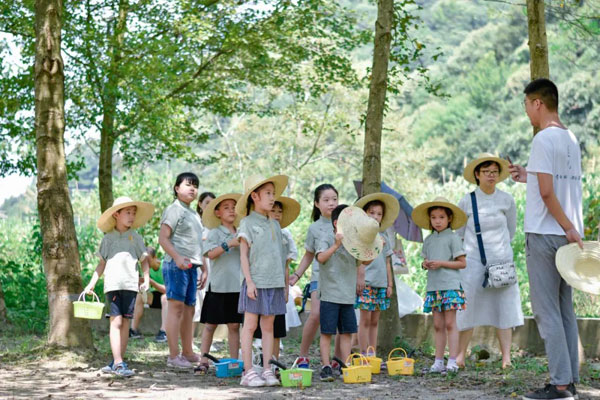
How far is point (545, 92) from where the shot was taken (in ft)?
20.1

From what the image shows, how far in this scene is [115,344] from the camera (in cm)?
759

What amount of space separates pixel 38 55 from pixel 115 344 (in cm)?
312

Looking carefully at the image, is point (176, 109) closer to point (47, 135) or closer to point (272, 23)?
point (272, 23)

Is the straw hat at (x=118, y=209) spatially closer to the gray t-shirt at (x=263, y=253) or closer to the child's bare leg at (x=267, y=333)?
the gray t-shirt at (x=263, y=253)

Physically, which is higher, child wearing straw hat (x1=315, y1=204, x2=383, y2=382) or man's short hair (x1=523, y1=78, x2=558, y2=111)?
man's short hair (x1=523, y1=78, x2=558, y2=111)

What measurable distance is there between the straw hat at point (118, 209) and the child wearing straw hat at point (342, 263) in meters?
1.64

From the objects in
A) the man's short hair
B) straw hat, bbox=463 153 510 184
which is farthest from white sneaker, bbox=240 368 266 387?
the man's short hair

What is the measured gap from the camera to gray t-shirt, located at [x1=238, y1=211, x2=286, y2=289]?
7.18 metres

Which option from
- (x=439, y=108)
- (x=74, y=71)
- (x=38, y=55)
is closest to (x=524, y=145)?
(x=439, y=108)

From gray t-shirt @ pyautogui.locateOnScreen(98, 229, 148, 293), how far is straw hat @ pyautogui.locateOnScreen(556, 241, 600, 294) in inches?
144

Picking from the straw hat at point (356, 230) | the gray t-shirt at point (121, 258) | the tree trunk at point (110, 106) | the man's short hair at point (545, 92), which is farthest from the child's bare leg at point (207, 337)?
the tree trunk at point (110, 106)

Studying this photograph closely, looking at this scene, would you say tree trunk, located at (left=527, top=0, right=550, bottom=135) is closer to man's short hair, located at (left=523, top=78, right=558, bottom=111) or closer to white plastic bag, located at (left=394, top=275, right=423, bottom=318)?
man's short hair, located at (left=523, top=78, right=558, bottom=111)

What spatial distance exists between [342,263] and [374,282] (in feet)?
2.82

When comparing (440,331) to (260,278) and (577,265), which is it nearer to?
(260,278)
